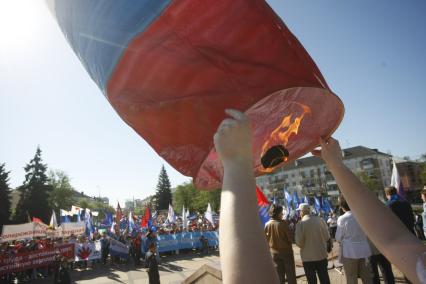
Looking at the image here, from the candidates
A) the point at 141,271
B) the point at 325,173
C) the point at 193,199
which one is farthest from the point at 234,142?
the point at 325,173

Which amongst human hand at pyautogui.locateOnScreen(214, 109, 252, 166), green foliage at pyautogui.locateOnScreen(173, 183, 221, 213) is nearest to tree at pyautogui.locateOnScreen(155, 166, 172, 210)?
green foliage at pyautogui.locateOnScreen(173, 183, 221, 213)

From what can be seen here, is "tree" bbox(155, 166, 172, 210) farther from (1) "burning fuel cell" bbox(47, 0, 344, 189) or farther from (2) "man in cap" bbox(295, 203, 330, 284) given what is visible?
(1) "burning fuel cell" bbox(47, 0, 344, 189)

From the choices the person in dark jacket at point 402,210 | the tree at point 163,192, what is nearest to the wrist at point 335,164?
the person in dark jacket at point 402,210

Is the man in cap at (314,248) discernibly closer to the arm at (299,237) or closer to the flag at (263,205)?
the arm at (299,237)

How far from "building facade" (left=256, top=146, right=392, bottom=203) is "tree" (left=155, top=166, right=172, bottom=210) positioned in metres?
26.3

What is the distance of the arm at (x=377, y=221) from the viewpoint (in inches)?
45.0

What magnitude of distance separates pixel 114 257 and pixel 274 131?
61.3 feet

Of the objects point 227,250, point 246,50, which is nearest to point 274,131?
point 246,50

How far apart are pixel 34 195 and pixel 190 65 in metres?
54.1

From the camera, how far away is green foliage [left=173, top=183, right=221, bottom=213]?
82125mm

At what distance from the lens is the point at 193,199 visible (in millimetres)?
87750

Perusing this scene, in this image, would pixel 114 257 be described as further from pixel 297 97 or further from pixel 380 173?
pixel 380 173

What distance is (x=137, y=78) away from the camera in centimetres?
122

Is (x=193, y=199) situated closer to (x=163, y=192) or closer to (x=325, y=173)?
(x=163, y=192)
